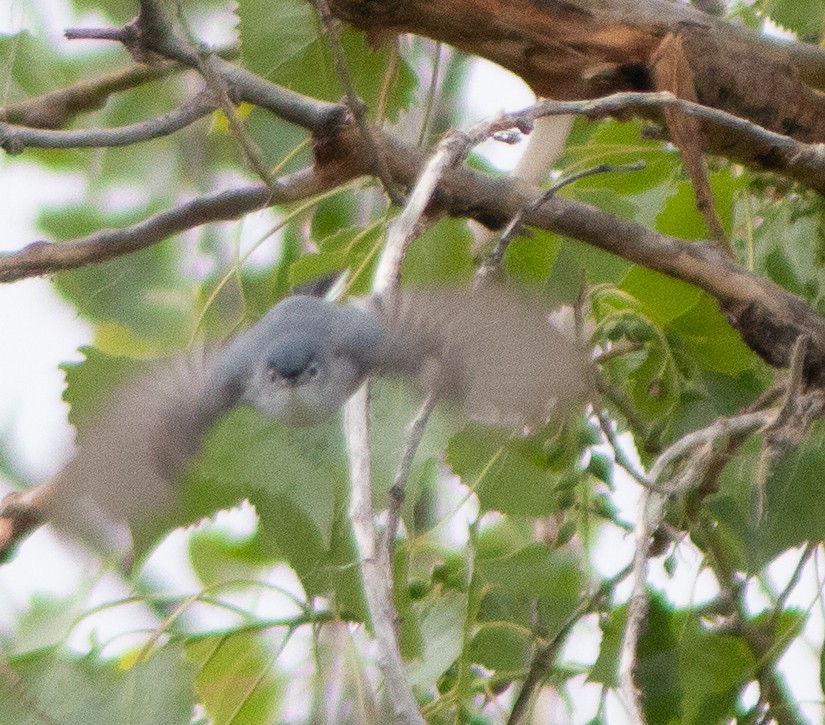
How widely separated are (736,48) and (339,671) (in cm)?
77

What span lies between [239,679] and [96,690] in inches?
6.9

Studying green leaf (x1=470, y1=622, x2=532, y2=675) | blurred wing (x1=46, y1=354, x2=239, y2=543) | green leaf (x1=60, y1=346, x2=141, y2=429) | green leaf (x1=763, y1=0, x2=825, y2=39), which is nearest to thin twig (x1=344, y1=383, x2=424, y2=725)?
blurred wing (x1=46, y1=354, x2=239, y2=543)

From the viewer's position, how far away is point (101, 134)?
40.6 inches

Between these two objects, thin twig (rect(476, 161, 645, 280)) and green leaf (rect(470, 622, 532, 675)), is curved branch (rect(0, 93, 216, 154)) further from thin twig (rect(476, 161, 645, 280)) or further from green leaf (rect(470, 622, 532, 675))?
green leaf (rect(470, 622, 532, 675))

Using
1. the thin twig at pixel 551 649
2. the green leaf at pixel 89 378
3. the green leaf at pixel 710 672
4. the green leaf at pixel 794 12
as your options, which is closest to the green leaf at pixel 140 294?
the green leaf at pixel 89 378

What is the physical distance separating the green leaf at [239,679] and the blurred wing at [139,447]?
24 centimetres

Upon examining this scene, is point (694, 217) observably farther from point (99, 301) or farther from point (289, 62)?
point (99, 301)

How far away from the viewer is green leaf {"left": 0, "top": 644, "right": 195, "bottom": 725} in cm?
125

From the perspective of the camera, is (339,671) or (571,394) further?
(339,671)

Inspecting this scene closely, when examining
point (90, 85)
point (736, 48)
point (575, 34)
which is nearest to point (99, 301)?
point (90, 85)

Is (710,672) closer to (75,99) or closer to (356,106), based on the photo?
(356,106)

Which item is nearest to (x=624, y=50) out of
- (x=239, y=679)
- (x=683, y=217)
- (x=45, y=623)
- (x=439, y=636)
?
(x=683, y=217)

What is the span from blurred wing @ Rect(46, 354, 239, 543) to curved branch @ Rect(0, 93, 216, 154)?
0.86 ft

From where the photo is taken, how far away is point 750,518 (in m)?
1.33
